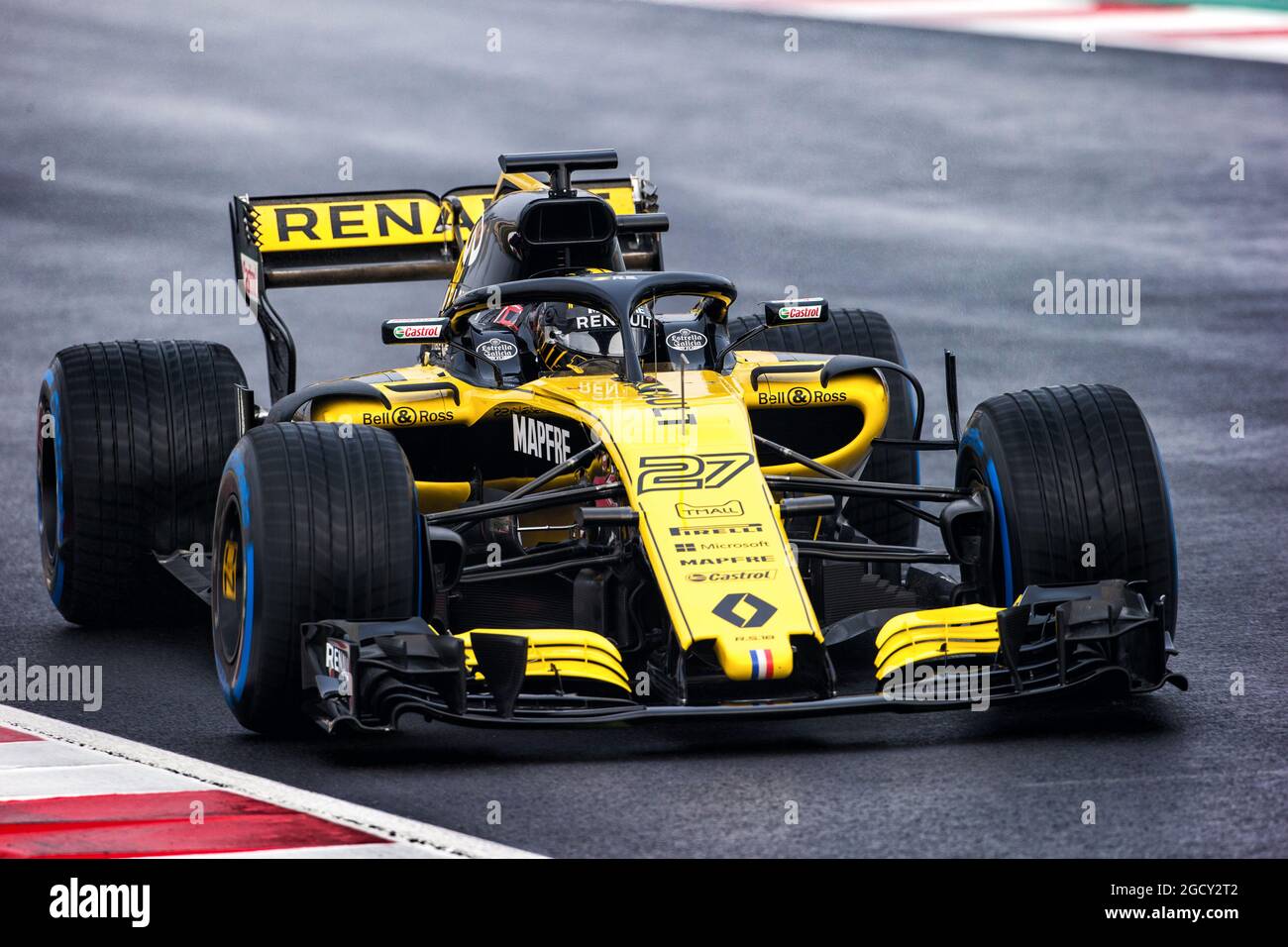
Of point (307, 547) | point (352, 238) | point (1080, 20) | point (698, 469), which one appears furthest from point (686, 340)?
point (1080, 20)

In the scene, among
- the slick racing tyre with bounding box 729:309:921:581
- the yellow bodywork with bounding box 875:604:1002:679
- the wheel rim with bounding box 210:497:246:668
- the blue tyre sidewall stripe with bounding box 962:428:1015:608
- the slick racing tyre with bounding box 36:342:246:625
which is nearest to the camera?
the yellow bodywork with bounding box 875:604:1002:679

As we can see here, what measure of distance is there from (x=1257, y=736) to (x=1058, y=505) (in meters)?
1.12

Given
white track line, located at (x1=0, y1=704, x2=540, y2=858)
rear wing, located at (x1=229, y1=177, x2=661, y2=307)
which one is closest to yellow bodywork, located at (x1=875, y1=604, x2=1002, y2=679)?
white track line, located at (x1=0, y1=704, x2=540, y2=858)

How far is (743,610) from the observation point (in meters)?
8.29

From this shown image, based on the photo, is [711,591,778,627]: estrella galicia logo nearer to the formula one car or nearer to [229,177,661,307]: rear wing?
the formula one car

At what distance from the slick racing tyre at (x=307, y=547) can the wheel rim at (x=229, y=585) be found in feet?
0.38

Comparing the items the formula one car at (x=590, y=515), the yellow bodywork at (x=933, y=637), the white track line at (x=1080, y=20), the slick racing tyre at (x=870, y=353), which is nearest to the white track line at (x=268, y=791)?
the formula one car at (x=590, y=515)

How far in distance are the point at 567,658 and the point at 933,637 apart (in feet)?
4.13

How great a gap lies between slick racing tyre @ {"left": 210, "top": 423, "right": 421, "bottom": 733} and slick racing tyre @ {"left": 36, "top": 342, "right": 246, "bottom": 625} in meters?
1.95

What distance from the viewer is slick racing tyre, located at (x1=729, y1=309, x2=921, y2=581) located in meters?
11.4

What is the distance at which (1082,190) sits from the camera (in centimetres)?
2270
